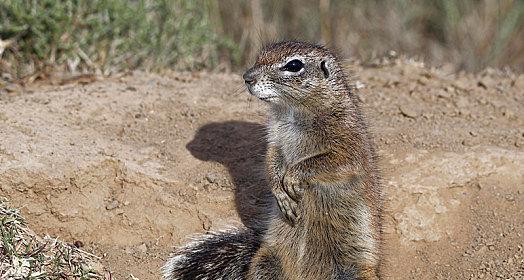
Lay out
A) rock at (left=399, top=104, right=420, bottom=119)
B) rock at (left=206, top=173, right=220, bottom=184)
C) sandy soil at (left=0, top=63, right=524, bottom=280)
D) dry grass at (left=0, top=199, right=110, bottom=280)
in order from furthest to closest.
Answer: rock at (left=399, top=104, right=420, bottom=119) → rock at (left=206, top=173, right=220, bottom=184) → sandy soil at (left=0, top=63, right=524, bottom=280) → dry grass at (left=0, top=199, right=110, bottom=280)

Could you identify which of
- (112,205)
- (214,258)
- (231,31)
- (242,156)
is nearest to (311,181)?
(214,258)

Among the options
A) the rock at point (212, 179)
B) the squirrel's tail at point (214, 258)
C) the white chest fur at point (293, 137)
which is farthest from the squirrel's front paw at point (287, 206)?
the rock at point (212, 179)

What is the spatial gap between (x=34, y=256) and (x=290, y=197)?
4.99 feet

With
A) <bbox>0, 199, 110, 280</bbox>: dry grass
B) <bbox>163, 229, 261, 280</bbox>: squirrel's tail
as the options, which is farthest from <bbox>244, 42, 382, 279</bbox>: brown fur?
<bbox>0, 199, 110, 280</bbox>: dry grass

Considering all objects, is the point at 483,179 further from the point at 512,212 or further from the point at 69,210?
the point at 69,210

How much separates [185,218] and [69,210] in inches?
29.9

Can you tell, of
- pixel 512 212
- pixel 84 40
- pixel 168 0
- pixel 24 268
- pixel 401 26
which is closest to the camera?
pixel 24 268

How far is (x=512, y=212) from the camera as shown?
566cm

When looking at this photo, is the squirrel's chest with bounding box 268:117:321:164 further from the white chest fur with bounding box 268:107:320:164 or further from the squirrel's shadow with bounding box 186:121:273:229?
the squirrel's shadow with bounding box 186:121:273:229

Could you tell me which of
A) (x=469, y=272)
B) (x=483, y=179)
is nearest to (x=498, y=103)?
(x=483, y=179)

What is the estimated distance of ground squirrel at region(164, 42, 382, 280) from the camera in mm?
4695

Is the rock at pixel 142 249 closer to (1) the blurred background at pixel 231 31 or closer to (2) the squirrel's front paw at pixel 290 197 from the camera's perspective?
(2) the squirrel's front paw at pixel 290 197

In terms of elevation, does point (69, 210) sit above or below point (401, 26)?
above

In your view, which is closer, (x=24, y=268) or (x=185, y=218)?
(x=24, y=268)
